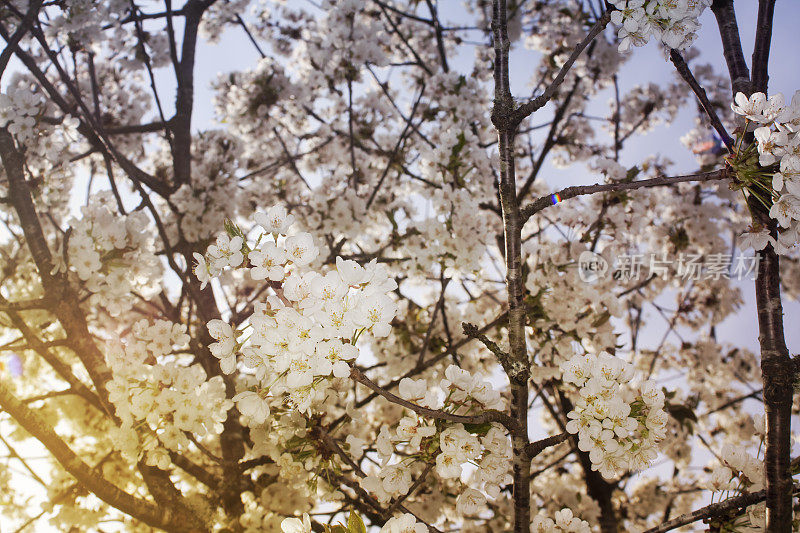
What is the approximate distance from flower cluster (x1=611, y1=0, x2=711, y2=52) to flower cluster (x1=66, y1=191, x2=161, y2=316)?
273 cm

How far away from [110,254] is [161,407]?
1.24m

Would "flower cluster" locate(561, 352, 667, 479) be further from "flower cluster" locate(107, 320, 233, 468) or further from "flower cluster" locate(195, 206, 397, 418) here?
"flower cluster" locate(107, 320, 233, 468)

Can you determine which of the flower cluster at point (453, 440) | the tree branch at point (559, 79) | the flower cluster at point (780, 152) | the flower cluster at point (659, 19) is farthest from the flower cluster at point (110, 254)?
the flower cluster at point (780, 152)

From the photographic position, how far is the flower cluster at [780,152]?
4.36 feet

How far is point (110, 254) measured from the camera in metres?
2.80

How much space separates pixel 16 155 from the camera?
8.77 feet

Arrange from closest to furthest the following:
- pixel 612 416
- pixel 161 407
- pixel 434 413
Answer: pixel 434 413 < pixel 612 416 < pixel 161 407

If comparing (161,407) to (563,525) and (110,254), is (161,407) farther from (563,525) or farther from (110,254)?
(563,525)

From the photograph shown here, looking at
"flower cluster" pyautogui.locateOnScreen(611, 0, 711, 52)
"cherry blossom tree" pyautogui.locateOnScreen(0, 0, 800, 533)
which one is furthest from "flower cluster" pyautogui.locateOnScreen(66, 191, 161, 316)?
"flower cluster" pyautogui.locateOnScreen(611, 0, 711, 52)

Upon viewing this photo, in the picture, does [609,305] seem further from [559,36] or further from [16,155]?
[559,36]

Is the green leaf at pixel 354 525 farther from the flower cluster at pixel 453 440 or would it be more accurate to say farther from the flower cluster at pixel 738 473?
the flower cluster at pixel 738 473

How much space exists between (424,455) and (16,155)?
2.81 metres

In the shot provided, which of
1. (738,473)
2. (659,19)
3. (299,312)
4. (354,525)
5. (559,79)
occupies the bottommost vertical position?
(354,525)

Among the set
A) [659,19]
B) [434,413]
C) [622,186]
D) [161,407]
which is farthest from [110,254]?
[659,19]
